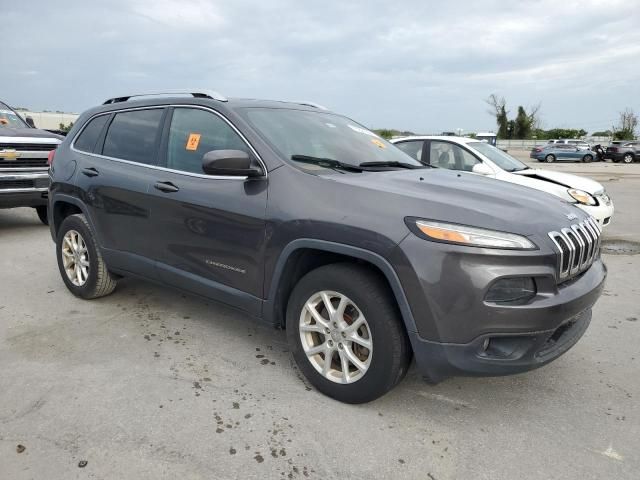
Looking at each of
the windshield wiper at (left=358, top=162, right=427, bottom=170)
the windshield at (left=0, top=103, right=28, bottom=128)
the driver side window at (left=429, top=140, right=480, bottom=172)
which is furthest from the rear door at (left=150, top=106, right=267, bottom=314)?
the windshield at (left=0, top=103, right=28, bottom=128)

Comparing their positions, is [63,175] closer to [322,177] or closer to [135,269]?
[135,269]

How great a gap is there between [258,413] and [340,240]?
1.03m

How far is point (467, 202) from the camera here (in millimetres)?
2717

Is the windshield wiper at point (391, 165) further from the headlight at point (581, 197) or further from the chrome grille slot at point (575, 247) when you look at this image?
the headlight at point (581, 197)

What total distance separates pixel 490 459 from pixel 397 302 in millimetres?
840

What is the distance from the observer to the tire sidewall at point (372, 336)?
2666 millimetres

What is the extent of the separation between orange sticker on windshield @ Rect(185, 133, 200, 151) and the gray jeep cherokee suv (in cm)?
2

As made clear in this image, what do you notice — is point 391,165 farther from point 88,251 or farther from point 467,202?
point 88,251

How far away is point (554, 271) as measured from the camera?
2553 mm

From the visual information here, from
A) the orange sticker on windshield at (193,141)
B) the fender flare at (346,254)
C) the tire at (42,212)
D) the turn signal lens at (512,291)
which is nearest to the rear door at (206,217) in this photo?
the orange sticker on windshield at (193,141)

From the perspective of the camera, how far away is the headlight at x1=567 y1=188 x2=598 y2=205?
6684 millimetres

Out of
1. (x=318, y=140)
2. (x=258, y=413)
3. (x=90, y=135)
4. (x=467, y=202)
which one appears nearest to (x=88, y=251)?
(x=90, y=135)

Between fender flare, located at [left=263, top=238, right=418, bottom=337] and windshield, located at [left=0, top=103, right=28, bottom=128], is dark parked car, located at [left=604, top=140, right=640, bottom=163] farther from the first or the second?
fender flare, located at [left=263, top=238, right=418, bottom=337]

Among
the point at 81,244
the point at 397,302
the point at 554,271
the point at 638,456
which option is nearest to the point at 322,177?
the point at 397,302
